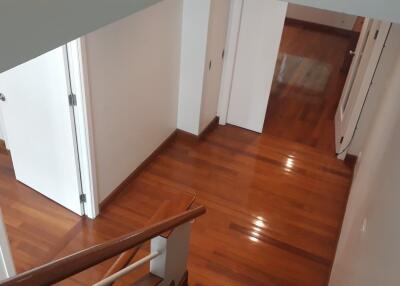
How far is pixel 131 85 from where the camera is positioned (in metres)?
3.37

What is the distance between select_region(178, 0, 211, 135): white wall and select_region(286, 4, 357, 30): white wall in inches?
174

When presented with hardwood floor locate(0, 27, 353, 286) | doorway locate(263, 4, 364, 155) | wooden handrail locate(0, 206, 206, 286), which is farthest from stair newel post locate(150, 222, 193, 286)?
doorway locate(263, 4, 364, 155)

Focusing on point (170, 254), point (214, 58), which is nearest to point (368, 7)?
point (170, 254)

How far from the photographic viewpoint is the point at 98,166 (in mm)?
3262

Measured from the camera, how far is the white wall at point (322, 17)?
772 cm

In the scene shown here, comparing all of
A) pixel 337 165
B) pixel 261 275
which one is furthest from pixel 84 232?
pixel 337 165

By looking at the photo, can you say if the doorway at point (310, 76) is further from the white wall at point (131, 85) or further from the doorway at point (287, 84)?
the white wall at point (131, 85)

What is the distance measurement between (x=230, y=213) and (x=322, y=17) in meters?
5.75

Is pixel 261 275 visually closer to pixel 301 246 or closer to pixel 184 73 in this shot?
pixel 301 246

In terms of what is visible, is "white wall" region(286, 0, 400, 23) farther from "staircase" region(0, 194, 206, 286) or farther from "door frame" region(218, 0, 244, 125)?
"door frame" region(218, 0, 244, 125)

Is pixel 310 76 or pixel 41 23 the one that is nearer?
pixel 41 23

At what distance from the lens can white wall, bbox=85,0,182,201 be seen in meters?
2.94

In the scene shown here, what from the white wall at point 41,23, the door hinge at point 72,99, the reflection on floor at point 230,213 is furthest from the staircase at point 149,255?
the door hinge at point 72,99

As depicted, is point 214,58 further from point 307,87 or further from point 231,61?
point 307,87
